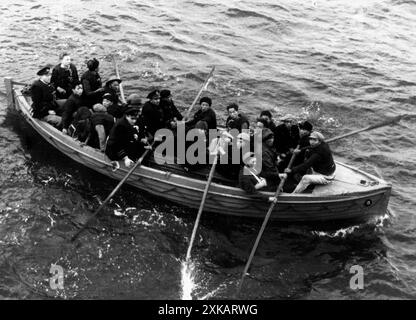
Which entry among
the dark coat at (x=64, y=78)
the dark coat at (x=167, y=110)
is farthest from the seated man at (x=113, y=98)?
the dark coat at (x=64, y=78)

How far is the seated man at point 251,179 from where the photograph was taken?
34.9ft

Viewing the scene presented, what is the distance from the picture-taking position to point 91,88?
13.7 meters

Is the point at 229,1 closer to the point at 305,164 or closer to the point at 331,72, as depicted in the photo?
the point at 331,72

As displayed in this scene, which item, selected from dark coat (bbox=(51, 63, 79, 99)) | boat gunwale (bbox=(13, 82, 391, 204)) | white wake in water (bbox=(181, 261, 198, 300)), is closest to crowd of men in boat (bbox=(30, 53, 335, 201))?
dark coat (bbox=(51, 63, 79, 99))

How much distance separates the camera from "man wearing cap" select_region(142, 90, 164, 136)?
12.3m

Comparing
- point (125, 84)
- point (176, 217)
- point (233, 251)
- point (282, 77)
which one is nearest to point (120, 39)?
point (125, 84)

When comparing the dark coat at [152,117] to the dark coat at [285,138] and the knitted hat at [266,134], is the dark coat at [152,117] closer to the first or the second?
the knitted hat at [266,134]

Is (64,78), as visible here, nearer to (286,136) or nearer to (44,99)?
(44,99)

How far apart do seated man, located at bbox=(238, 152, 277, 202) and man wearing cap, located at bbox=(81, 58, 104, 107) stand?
5.13m

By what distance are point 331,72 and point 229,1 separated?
32.0ft

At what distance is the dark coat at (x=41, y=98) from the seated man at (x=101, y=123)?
2040 millimetres

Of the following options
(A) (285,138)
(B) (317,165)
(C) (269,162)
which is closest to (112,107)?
(C) (269,162)
